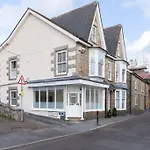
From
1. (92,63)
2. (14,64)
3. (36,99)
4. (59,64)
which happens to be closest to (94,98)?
(92,63)

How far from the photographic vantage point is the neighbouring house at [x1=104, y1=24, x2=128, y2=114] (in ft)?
81.9

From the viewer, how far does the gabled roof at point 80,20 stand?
2133 centimetres

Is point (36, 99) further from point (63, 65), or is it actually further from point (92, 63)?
point (92, 63)

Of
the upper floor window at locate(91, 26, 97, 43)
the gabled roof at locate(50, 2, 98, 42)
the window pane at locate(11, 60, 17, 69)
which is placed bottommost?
the window pane at locate(11, 60, 17, 69)

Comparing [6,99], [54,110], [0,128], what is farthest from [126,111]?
[0,128]

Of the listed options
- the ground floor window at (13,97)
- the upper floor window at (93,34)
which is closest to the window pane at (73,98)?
the upper floor window at (93,34)

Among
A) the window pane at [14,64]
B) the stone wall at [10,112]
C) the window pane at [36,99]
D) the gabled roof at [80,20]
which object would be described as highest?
the gabled roof at [80,20]

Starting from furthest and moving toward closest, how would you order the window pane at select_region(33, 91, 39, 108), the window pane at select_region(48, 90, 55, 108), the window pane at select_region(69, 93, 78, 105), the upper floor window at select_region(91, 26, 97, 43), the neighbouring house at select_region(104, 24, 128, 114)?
the neighbouring house at select_region(104, 24, 128, 114) < the window pane at select_region(33, 91, 39, 108) < the upper floor window at select_region(91, 26, 97, 43) < the window pane at select_region(48, 90, 55, 108) < the window pane at select_region(69, 93, 78, 105)

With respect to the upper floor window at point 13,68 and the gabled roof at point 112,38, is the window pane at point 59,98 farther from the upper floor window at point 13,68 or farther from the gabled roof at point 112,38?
the gabled roof at point 112,38

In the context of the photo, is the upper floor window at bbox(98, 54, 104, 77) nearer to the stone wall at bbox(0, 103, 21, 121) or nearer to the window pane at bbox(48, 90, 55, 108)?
the window pane at bbox(48, 90, 55, 108)

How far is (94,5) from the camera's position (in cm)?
2244

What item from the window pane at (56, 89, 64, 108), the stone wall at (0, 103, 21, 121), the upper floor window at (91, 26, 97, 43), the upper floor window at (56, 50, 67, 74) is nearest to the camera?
the stone wall at (0, 103, 21, 121)

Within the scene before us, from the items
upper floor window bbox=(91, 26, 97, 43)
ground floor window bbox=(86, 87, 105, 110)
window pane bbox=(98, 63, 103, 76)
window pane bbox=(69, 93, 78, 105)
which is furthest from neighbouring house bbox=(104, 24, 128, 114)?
window pane bbox=(69, 93, 78, 105)

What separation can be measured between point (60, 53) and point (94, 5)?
5.36 metres
